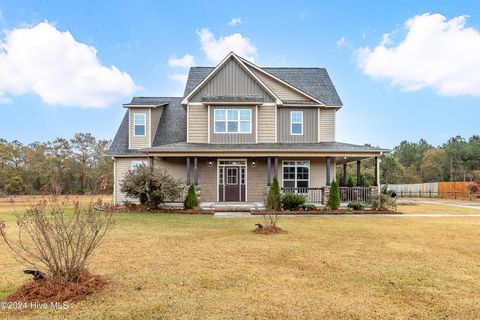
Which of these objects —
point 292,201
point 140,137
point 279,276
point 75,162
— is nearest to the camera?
point 279,276

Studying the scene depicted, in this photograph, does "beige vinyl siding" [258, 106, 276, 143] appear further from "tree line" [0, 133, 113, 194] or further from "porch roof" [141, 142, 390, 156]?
"tree line" [0, 133, 113, 194]

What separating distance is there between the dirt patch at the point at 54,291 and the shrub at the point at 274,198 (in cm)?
1151

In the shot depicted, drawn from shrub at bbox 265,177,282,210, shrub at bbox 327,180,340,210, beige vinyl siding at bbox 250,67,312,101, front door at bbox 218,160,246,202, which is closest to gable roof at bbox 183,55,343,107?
beige vinyl siding at bbox 250,67,312,101

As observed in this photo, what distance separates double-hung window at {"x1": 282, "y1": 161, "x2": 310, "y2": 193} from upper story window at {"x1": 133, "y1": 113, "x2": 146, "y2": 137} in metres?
8.97

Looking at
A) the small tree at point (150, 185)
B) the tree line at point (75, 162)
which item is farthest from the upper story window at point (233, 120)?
the tree line at point (75, 162)

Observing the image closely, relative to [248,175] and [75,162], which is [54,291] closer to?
[248,175]

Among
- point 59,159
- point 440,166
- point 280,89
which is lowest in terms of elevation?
point 440,166

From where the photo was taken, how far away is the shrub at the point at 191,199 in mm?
16203

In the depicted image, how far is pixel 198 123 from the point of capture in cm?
1920

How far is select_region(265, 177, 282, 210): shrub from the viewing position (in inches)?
619

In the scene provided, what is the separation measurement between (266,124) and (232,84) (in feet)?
10.2

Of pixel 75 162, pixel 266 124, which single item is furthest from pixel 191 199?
pixel 75 162

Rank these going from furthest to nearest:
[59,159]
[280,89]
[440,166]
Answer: [440,166] → [59,159] → [280,89]

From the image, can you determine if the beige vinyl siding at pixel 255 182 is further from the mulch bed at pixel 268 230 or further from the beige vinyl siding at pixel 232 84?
the mulch bed at pixel 268 230
